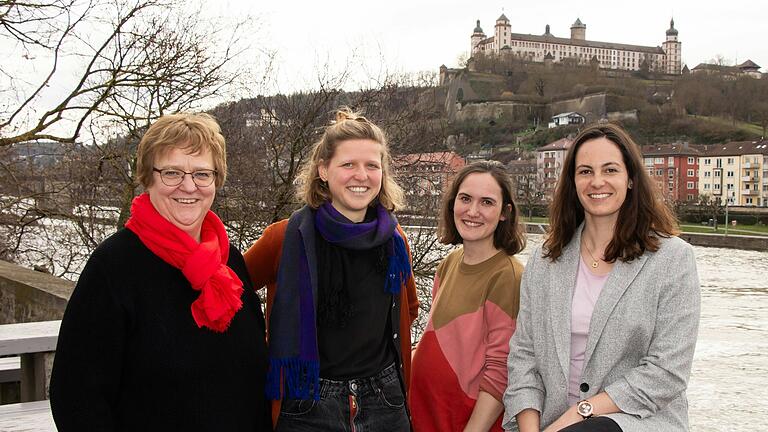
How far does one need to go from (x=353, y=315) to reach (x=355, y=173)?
0.46m

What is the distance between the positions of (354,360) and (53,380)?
0.89 metres

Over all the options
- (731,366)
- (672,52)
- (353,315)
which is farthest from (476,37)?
(353,315)

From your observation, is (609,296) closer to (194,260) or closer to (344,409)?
(344,409)

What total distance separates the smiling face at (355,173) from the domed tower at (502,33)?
11652 centimetres

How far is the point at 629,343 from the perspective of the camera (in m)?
2.08

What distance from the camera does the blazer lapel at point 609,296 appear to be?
2102 millimetres

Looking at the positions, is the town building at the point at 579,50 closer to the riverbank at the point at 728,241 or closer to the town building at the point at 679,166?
the town building at the point at 679,166

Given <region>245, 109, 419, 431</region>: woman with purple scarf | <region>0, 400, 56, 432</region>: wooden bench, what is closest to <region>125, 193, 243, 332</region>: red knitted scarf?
<region>245, 109, 419, 431</region>: woman with purple scarf

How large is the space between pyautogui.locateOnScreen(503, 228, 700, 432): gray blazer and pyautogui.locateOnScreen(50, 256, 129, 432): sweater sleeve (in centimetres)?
120

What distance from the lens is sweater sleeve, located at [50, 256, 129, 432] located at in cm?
177

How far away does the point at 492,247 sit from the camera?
2578 millimetres

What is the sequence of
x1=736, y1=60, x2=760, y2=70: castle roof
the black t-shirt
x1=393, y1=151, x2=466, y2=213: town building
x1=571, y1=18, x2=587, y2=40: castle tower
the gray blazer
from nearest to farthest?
the gray blazer
the black t-shirt
x1=393, y1=151, x2=466, y2=213: town building
x1=736, y1=60, x2=760, y2=70: castle roof
x1=571, y1=18, x2=587, y2=40: castle tower

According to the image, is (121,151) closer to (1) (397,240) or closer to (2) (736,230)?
(1) (397,240)

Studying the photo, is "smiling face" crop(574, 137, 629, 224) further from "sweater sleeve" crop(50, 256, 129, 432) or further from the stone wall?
the stone wall
